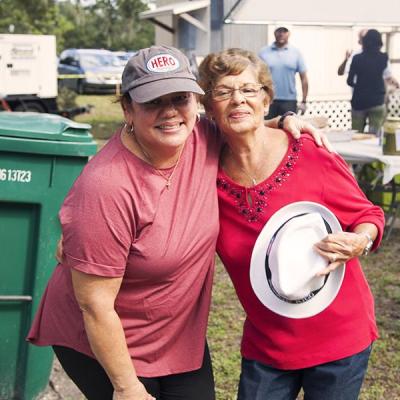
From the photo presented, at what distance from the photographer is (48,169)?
127 inches

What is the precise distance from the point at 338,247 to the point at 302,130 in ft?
1.40

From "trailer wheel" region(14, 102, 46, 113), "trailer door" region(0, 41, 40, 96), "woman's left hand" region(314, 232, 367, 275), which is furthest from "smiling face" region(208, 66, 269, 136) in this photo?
"trailer door" region(0, 41, 40, 96)

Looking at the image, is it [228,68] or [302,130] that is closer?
[228,68]

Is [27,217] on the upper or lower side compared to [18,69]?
lower

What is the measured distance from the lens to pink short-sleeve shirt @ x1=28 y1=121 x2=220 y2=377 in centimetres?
193

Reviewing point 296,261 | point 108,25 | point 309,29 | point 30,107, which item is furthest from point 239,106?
point 108,25

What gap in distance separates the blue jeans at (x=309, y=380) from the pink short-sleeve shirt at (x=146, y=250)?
0.18 meters

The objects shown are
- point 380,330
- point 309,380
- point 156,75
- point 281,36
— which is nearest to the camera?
point 156,75

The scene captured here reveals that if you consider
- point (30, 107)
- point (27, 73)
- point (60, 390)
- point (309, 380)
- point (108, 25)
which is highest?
point (108, 25)

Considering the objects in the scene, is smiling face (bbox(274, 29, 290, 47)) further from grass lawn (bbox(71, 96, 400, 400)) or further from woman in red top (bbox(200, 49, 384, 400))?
woman in red top (bbox(200, 49, 384, 400))

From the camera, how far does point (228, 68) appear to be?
2137mm

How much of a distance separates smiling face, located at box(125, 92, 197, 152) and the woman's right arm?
401mm

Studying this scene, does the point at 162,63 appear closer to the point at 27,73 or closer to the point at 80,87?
the point at 27,73

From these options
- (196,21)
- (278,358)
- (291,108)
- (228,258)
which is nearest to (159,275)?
(228,258)
